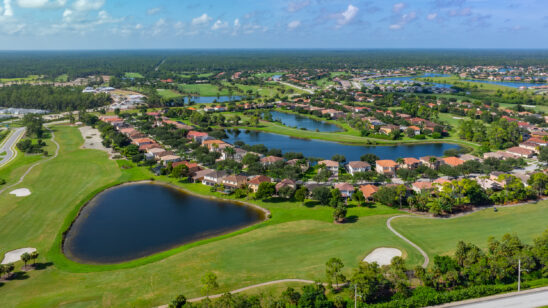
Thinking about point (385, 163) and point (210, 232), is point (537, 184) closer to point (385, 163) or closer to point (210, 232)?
point (385, 163)

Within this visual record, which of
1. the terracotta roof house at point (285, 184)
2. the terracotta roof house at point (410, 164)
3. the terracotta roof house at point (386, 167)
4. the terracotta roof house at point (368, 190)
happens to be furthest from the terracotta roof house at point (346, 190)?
the terracotta roof house at point (410, 164)

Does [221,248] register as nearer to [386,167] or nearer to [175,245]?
[175,245]

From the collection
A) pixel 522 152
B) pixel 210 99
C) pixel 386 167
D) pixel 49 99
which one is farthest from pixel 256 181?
pixel 49 99

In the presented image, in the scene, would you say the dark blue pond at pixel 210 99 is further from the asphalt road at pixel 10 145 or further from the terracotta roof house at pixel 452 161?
the terracotta roof house at pixel 452 161

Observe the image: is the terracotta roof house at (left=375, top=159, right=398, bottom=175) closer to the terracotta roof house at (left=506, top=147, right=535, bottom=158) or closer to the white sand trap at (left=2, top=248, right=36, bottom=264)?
the terracotta roof house at (left=506, top=147, right=535, bottom=158)

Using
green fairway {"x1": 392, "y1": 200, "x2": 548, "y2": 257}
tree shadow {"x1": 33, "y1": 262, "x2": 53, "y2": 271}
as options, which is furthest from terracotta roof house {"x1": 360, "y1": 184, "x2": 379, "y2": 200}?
tree shadow {"x1": 33, "y1": 262, "x2": 53, "y2": 271}

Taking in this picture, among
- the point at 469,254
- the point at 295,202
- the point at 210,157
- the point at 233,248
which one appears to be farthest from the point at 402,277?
the point at 210,157
